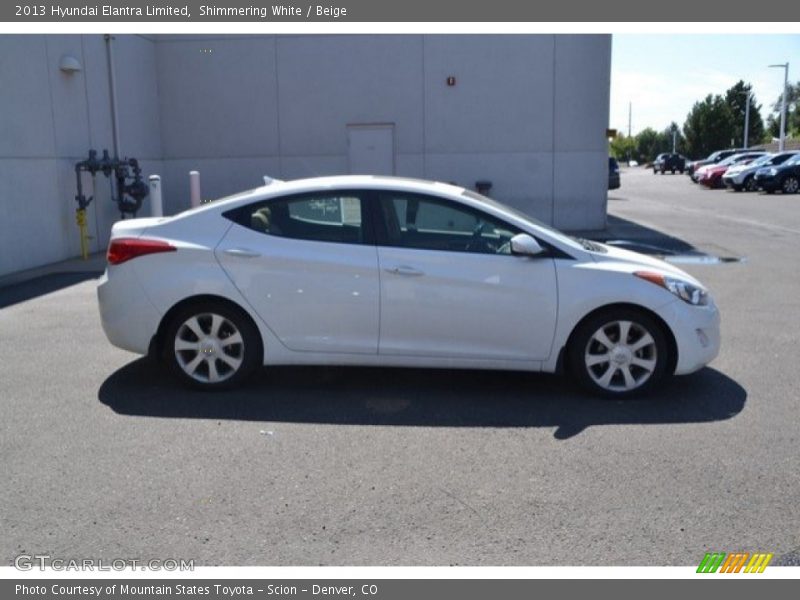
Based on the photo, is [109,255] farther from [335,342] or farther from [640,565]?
[640,565]

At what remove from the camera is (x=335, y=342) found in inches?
227

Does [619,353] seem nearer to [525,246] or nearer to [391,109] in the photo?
[525,246]

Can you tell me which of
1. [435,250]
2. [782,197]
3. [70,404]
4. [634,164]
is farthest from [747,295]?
[634,164]

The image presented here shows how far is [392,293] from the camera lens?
5629 mm

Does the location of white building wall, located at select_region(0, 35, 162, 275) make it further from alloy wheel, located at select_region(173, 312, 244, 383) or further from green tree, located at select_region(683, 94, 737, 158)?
green tree, located at select_region(683, 94, 737, 158)

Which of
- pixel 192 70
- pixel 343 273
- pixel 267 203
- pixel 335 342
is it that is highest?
pixel 192 70

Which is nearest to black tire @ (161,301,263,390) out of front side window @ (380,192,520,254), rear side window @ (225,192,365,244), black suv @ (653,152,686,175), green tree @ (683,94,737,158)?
rear side window @ (225,192,365,244)

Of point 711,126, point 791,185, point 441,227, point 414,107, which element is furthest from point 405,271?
point 711,126

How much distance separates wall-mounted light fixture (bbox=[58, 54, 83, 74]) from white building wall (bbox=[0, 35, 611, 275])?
8.43 feet

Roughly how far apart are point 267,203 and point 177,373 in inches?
55.9

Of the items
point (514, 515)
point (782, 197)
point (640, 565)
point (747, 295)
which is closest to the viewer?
point (640, 565)

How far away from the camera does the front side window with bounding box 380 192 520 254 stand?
5.71 meters

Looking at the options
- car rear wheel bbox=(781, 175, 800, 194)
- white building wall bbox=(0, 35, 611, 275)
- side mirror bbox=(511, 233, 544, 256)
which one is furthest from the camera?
car rear wheel bbox=(781, 175, 800, 194)

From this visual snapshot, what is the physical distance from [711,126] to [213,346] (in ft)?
254
